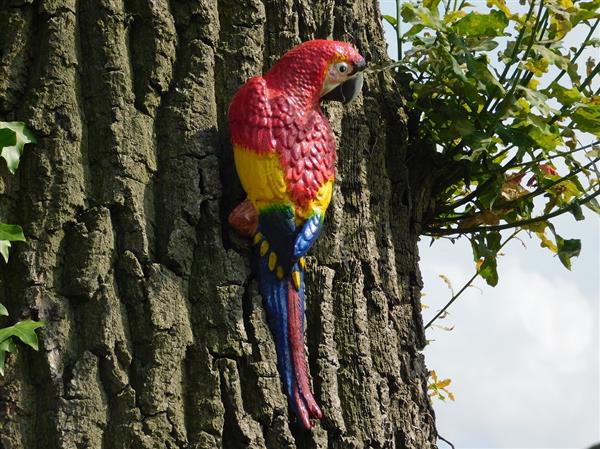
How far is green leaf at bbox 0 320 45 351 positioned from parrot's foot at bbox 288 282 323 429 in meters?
0.54

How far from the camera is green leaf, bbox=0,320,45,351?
206cm

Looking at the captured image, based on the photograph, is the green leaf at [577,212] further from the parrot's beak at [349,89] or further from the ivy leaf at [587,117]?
the parrot's beak at [349,89]

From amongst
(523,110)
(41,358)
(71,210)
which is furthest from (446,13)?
(41,358)

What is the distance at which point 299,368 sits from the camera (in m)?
2.23

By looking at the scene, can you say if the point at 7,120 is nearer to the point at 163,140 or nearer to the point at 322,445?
the point at 163,140

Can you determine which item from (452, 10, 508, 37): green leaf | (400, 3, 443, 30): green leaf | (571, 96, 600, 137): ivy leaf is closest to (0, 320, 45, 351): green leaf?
(400, 3, 443, 30): green leaf

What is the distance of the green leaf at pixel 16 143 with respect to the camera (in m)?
2.16

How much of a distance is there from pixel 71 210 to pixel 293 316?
530 mm

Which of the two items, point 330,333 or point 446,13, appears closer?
point 330,333

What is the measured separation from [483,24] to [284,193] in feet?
2.47

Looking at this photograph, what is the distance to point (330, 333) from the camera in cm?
234

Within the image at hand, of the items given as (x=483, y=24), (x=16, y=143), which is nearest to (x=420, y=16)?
(x=483, y=24)

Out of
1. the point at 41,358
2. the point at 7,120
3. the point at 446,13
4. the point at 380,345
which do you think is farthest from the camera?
the point at 446,13

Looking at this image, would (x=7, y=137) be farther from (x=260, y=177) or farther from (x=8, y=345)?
(x=260, y=177)
